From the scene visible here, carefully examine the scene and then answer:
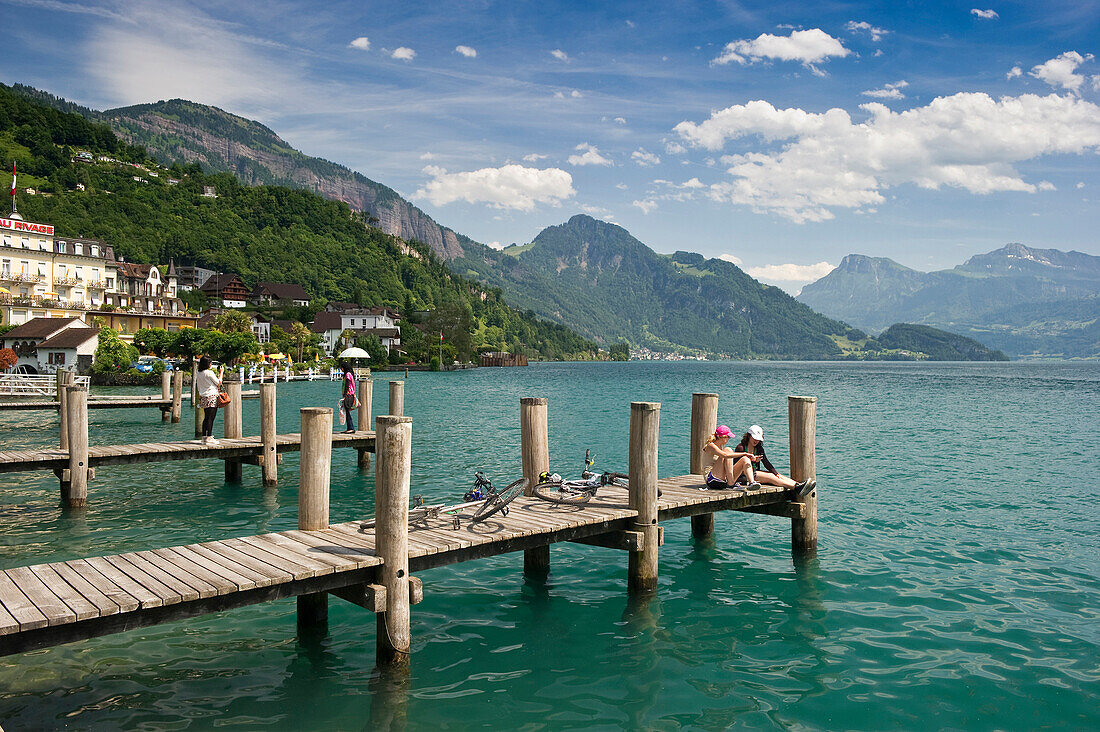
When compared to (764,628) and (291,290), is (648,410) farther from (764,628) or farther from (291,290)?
(291,290)

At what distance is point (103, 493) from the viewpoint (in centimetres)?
2098

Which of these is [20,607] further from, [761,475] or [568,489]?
[761,475]

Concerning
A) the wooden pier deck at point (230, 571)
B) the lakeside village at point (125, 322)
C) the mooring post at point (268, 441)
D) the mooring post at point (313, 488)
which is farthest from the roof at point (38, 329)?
the wooden pier deck at point (230, 571)

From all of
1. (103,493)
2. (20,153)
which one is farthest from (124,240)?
(103,493)

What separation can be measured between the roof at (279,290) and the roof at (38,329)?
97144mm

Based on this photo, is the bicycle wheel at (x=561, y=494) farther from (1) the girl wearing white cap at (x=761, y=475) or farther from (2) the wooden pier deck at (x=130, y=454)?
(2) the wooden pier deck at (x=130, y=454)

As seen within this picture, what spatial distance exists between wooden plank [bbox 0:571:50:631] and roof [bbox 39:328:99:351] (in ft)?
270

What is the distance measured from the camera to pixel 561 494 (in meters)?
13.3

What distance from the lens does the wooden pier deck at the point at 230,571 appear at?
23.7 feet

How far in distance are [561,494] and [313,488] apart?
4.54 m

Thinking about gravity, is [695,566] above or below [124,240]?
below

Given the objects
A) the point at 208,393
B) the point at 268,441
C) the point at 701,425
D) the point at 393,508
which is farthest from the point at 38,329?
the point at 393,508

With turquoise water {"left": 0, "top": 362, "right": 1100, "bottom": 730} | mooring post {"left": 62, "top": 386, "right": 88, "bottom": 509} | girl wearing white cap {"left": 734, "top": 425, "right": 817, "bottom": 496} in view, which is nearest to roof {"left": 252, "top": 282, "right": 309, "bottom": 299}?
turquoise water {"left": 0, "top": 362, "right": 1100, "bottom": 730}

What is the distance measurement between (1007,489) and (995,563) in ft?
34.3
